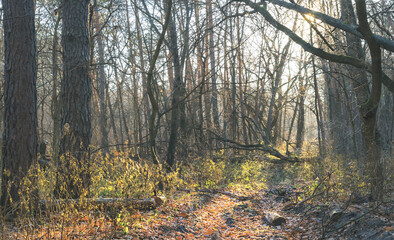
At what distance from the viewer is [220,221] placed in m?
5.98

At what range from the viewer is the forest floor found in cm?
405

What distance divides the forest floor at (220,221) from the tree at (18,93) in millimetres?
1016

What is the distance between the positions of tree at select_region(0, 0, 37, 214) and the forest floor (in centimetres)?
102

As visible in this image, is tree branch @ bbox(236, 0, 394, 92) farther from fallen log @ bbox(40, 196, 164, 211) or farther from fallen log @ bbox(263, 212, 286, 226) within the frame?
fallen log @ bbox(40, 196, 164, 211)

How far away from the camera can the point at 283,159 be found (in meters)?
12.0

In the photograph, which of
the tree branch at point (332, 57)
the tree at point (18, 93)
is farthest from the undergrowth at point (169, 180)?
the tree branch at point (332, 57)

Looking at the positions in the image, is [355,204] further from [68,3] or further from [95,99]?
[95,99]

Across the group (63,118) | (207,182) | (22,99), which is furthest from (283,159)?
(22,99)

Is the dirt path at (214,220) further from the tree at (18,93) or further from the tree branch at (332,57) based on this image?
the tree branch at (332,57)

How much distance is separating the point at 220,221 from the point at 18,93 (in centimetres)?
416

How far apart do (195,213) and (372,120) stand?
11.9ft

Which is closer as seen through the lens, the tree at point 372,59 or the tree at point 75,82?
the tree at point 372,59

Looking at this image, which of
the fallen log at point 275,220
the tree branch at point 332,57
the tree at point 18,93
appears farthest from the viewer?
the fallen log at point 275,220

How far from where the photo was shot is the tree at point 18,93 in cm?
492
